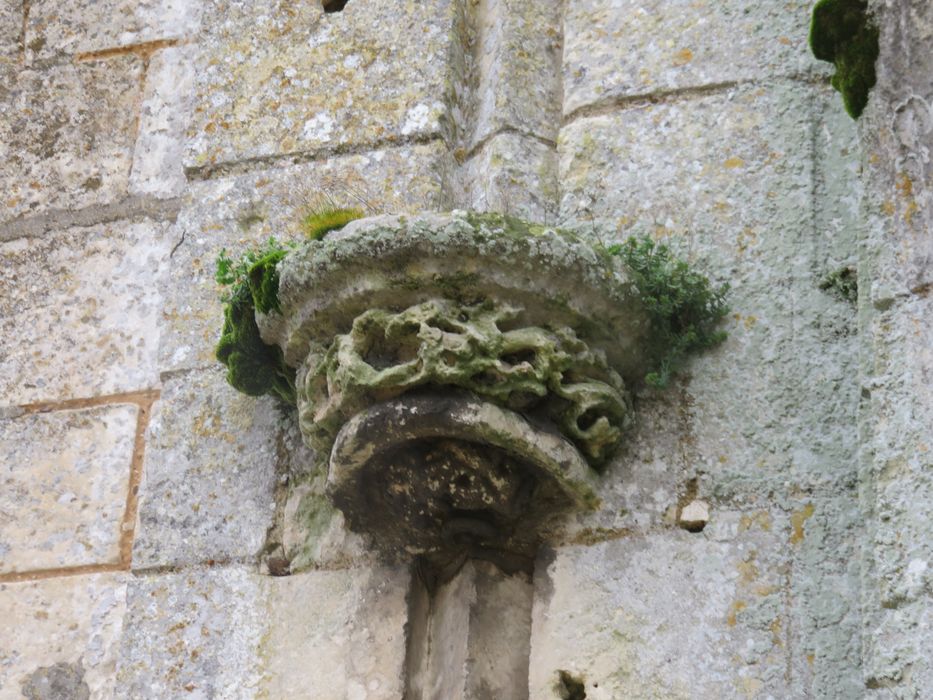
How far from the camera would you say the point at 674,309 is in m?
3.24

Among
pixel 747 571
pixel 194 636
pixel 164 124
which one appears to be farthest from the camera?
pixel 164 124

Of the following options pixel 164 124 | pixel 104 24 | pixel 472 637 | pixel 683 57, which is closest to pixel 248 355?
pixel 472 637

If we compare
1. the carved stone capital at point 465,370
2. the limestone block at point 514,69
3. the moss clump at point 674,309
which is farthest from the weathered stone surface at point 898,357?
the limestone block at point 514,69

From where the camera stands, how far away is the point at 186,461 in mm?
3537

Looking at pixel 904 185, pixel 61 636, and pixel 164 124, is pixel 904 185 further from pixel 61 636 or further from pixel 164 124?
pixel 164 124

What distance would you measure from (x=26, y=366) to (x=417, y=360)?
53.8 inches

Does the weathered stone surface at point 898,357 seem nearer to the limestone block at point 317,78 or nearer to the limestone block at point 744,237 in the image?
the limestone block at point 744,237

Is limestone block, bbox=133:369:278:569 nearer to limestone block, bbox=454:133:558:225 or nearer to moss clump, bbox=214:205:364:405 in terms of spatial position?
moss clump, bbox=214:205:364:405

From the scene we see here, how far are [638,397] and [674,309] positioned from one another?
168 mm

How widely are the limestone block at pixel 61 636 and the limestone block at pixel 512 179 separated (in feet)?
3.50

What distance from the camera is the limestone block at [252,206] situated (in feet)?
11.8

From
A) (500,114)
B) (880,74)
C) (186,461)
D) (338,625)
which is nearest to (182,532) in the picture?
(186,461)

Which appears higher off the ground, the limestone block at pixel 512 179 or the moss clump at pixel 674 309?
the limestone block at pixel 512 179

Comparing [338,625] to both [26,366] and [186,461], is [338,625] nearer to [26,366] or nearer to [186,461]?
[186,461]
